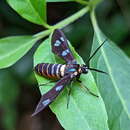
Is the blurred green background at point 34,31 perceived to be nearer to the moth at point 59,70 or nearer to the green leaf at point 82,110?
the moth at point 59,70

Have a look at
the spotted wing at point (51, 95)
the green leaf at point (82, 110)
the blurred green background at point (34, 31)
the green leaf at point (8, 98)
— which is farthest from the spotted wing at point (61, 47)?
the green leaf at point (8, 98)

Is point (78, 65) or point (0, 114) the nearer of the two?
point (78, 65)

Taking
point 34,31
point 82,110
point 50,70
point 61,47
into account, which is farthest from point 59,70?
point 34,31

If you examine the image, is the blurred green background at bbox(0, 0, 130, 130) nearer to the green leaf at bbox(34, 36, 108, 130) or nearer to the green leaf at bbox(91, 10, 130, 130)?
the green leaf at bbox(91, 10, 130, 130)

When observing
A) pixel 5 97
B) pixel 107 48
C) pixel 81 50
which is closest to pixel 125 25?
pixel 81 50

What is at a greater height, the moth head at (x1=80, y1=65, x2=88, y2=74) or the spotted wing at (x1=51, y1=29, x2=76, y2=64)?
the spotted wing at (x1=51, y1=29, x2=76, y2=64)

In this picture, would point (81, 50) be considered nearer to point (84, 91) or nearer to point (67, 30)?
point (67, 30)

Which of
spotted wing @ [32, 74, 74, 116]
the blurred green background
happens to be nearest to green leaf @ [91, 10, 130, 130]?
spotted wing @ [32, 74, 74, 116]

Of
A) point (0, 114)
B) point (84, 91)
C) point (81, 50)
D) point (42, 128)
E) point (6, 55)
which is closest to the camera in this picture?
point (84, 91)
